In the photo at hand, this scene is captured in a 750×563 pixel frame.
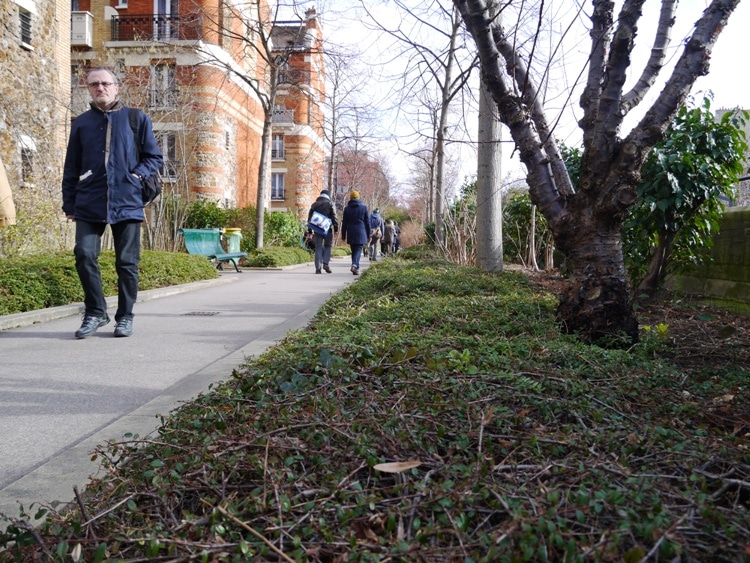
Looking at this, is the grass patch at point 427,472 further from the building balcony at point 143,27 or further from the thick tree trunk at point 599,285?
the building balcony at point 143,27

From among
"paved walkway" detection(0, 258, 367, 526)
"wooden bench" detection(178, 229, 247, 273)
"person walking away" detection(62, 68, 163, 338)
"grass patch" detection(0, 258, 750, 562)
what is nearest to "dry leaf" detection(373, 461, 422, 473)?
"grass patch" detection(0, 258, 750, 562)

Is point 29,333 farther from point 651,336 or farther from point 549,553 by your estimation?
point 549,553

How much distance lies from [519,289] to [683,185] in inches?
75.6

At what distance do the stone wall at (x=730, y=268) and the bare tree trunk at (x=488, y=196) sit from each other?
343 centimetres

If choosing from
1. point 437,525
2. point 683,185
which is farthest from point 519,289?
point 437,525

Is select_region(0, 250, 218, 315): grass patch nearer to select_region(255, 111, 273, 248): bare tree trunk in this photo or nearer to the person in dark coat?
the person in dark coat

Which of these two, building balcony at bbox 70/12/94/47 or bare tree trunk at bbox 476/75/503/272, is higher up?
building balcony at bbox 70/12/94/47

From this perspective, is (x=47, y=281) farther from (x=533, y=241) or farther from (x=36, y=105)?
(x=36, y=105)

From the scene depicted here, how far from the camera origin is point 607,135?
173 inches

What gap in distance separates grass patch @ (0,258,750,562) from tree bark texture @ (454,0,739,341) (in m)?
1.29

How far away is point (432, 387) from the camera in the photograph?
270cm

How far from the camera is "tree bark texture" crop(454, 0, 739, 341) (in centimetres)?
432

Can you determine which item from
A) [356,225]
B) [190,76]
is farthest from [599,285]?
[190,76]

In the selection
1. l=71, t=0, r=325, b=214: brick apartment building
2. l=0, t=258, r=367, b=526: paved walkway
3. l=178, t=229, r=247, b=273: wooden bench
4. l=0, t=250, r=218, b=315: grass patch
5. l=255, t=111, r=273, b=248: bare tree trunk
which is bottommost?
l=0, t=258, r=367, b=526: paved walkway
